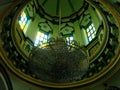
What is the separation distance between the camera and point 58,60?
14.0 metres

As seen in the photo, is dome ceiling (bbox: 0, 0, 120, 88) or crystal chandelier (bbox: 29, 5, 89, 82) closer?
crystal chandelier (bbox: 29, 5, 89, 82)

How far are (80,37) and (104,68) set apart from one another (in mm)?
3863

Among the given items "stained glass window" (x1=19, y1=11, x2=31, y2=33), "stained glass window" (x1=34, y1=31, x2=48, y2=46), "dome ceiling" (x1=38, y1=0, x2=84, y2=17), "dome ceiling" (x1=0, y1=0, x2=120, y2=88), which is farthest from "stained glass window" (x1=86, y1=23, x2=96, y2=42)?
"stained glass window" (x1=19, y1=11, x2=31, y2=33)

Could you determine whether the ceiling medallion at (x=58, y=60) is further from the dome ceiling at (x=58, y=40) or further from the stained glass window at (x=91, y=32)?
the stained glass window at (x=91, y=32)

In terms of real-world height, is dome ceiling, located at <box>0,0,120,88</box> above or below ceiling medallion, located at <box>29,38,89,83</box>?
above

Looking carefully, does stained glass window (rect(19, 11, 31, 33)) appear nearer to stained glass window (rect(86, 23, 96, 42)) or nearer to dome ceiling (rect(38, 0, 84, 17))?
dome ceiling (rect(38, 0, 84, 17))

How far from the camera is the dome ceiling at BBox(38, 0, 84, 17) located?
76.1 feet

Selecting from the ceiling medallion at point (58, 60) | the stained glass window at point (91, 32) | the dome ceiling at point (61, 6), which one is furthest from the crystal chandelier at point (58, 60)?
the dome ceiling at point (61, 6)

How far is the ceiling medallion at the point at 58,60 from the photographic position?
13992 mm

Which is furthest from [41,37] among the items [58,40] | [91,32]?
[58,40]

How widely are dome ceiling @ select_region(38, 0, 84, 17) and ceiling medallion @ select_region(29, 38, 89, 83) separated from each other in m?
8.89

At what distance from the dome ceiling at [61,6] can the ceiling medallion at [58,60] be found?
8886 mm

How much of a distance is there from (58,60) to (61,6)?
971 cm

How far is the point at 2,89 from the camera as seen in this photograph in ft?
60.0
